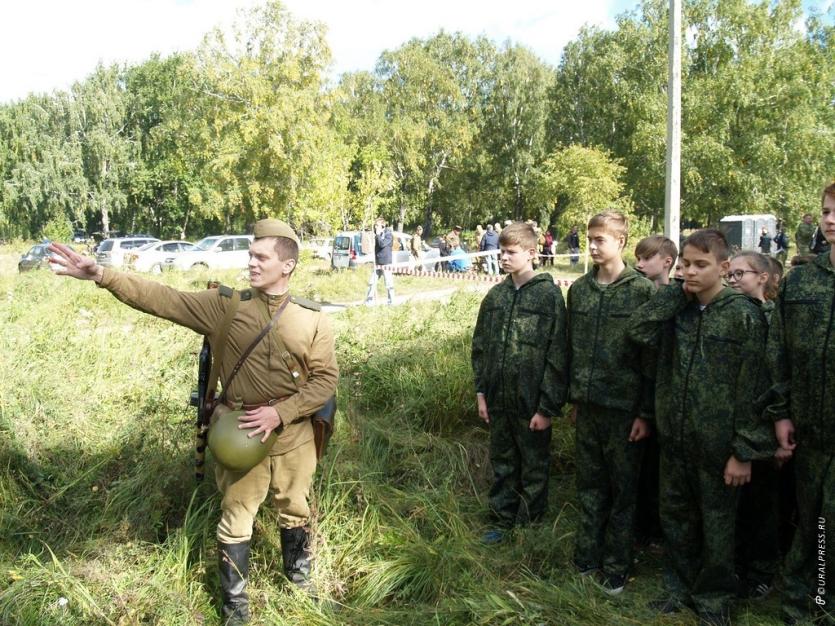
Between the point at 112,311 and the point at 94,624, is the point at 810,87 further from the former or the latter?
the point at 94,624

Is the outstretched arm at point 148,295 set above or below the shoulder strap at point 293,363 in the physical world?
above

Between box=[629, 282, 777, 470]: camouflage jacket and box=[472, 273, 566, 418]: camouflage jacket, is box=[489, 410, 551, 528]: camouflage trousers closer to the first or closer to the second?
box=[472, 273, 566, 418]: camouflage jacket

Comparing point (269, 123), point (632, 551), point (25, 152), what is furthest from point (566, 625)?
→ point (25, 152)

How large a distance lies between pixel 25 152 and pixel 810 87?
4630 centimetres

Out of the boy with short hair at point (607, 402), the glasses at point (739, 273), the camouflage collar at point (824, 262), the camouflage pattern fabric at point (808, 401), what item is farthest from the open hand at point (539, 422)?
the camouflage collar at point (824, 262)

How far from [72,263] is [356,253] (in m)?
19.9

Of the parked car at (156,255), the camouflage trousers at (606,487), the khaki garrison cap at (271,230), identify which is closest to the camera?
the khaki garrison cap at (271,230)

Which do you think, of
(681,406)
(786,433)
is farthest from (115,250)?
(786,433)

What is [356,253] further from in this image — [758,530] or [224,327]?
[758,530]

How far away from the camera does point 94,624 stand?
309cm

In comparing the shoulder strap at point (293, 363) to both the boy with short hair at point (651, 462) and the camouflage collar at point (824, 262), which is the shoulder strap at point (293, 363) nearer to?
the boy with short hair at point (651, 462)

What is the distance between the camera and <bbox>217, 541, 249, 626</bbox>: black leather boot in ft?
10.0

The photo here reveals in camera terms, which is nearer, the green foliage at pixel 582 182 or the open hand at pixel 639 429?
the open hand at pixel 639 429

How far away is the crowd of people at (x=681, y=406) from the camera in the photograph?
2766mm
